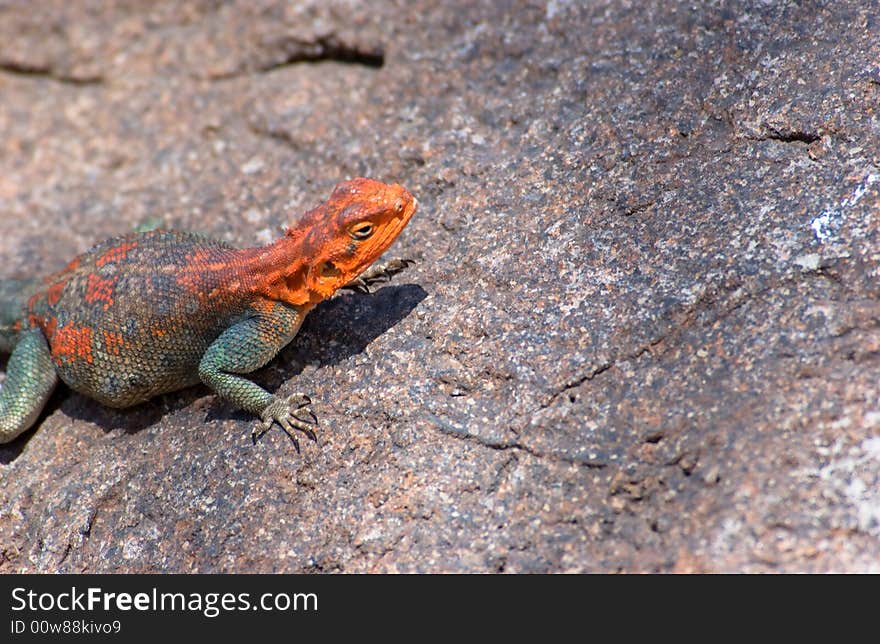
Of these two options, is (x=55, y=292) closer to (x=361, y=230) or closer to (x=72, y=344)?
(x=72, y=344)

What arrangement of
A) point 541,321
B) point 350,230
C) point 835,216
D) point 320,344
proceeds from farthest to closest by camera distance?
point 320,344
point 350,230
point 541,321
point 835,216

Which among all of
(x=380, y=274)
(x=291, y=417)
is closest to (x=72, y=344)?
(x=291, y=417)

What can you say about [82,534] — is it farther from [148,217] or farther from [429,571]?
[148,217]

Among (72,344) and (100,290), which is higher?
(100,290)

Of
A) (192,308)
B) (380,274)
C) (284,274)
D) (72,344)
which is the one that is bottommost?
(72,344)

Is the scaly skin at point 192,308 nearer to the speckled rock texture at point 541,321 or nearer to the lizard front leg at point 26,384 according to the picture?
the lizard front leg at point 26,384

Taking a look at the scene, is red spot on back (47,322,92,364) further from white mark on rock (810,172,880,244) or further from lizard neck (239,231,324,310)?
white mark on rock (810,172,880,244)
